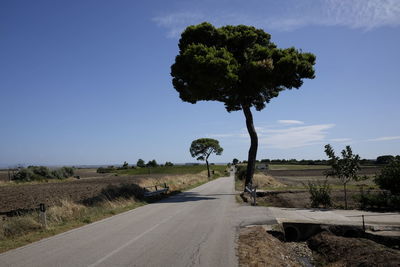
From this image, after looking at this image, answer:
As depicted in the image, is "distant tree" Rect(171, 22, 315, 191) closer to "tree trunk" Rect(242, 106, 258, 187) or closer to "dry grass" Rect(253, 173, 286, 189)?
"tree trunk" Rect(242, 106, 258, 187)

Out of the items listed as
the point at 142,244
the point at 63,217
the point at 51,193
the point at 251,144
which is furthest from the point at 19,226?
the point at 51,193

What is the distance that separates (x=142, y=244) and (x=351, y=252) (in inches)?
222

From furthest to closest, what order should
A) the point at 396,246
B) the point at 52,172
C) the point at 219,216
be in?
1. the point at 52,172
2. the point at 219,216
3. the point at 396,246

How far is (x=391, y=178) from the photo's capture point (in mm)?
17250

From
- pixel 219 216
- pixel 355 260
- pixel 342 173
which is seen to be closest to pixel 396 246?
pixel 355 260

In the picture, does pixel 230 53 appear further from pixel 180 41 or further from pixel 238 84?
pixel 180 41

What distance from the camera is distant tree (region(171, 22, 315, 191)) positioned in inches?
1011

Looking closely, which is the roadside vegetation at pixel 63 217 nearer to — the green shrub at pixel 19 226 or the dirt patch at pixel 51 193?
the green shrub at pixel 19 226

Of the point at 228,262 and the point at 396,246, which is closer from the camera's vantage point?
the point at 228,262

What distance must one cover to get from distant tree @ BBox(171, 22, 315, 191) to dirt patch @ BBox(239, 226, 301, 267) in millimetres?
15842

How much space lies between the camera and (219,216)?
15.3m

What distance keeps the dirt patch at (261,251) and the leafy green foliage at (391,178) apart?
30.3ft

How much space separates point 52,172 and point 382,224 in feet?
240

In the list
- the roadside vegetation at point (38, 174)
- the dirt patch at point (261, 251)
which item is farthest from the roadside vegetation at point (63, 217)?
the roadside vegetation at point (38, 174)
